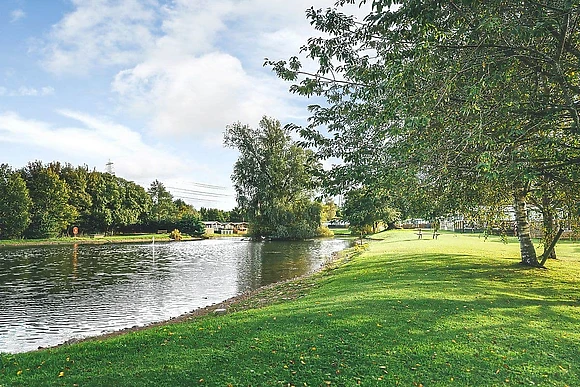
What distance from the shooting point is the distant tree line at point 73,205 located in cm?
4747

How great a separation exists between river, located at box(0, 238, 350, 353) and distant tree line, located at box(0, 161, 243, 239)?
22863 millimetres

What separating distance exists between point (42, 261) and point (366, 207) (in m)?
25.9

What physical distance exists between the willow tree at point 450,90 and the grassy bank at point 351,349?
103 inches

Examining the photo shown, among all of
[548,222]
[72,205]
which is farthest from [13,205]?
[548,222]

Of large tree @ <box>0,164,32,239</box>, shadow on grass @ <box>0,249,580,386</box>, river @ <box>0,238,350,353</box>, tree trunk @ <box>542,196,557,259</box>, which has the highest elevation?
large tree @ <box>0,164,32,239</box>

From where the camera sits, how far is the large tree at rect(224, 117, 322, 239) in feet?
159

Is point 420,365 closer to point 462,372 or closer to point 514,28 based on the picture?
point 462,372

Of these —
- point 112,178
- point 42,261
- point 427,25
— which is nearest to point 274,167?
point 42,261

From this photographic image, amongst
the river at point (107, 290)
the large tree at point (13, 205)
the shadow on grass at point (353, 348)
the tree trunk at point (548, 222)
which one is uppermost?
the large tree at point (13, 205)

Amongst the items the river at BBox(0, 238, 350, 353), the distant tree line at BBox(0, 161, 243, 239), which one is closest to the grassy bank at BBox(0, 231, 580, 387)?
the river at BBox(0, 238, 350, 353)

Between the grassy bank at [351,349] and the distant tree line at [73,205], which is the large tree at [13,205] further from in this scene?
the grassy bank at [351,349]

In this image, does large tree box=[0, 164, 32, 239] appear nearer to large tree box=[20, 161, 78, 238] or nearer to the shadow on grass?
large tree box=[20, 161, 78, 238]

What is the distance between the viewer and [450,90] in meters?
7.17

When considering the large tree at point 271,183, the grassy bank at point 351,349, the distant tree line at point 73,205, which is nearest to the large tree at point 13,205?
the distant tree line at point 73,205
